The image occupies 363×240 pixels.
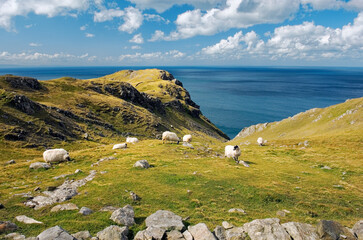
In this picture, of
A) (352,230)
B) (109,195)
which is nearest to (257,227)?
(352,230)

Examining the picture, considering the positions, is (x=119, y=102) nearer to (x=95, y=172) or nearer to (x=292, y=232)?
(x=95, y=172)

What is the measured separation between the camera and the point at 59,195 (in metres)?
18.1

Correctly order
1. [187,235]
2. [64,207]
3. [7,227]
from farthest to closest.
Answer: [64,207] → [187,235] → [7,227]

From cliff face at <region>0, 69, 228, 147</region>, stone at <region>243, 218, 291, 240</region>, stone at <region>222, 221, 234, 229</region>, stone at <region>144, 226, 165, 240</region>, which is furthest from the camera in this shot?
cliff face at <region>0, 69, 228, 147</region>

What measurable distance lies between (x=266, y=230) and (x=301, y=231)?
6.94 feet

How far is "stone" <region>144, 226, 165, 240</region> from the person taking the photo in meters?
11.6

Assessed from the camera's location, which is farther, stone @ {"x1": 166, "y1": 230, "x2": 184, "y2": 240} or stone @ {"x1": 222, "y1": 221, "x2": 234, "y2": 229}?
stone @ {"x1": 222, "y1": 221, "x2": 234, "y2": 229}

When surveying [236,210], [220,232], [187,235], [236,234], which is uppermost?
[187,235]

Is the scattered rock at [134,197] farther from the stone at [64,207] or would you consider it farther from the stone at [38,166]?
the stone at [38,166]

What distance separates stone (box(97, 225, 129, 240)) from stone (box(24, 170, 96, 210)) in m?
7.63

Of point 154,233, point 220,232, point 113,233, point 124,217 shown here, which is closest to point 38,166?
point 124,217

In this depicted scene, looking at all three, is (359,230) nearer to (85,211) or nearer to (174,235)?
(174,235)

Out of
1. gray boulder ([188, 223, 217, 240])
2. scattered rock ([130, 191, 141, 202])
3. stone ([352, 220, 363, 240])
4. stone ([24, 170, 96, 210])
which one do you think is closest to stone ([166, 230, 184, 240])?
gray boulder ([188, 223, 217, 240])

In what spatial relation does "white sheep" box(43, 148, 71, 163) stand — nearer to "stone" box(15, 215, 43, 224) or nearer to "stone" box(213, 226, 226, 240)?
"stone" box(15, 215, 43, 224)
